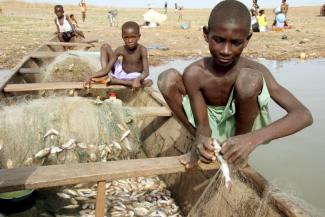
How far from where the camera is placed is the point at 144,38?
52.5 feet

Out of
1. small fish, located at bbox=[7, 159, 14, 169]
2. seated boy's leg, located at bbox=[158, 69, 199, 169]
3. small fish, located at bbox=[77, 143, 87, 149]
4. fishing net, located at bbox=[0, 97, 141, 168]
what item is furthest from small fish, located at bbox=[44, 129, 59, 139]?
seated boy's leg, located at bbox=[158, 69, 199, 169]

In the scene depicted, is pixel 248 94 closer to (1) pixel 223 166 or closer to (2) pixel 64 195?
(1) pixel 223 166

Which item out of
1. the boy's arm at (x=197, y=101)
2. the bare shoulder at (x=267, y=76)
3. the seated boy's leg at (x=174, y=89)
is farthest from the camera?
the seated boy's leg at (x=174, y=89)

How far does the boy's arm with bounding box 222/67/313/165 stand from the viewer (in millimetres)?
2016

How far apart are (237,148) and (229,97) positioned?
28.2 inches

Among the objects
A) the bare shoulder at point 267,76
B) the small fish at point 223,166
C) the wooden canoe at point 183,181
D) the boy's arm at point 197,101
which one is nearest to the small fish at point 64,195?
the wooden canoe at point 183,181

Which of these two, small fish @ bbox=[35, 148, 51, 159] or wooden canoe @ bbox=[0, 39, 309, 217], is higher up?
wooden canoe @ bbox=[0, 39, 309, 217]

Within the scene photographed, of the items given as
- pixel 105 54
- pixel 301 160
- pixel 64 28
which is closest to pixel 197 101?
pixel 301 160

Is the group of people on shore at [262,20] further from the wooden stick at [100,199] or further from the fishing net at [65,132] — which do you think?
the wooden stick at [100,199]

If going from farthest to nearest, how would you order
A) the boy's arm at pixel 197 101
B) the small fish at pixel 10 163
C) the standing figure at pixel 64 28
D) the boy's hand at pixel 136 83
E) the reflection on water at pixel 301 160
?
1. the standing figure at pixel 64 28
2. the boy's hand at pixel 136 83
3. the reflection on water at pixel 301 160
4. the small fish at pixel 10 163
5. the boy's arm at pixel 197 101

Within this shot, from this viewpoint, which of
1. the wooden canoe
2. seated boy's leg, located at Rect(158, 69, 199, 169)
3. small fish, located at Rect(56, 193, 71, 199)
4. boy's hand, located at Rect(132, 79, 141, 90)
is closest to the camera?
the wooden canoe

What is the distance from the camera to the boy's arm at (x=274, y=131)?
202 cm

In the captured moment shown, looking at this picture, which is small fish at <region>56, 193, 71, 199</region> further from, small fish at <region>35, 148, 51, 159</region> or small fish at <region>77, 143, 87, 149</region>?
small fish at <region>77, 143, 87, 149</region>

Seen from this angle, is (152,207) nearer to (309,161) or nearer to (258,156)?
(258,156)
